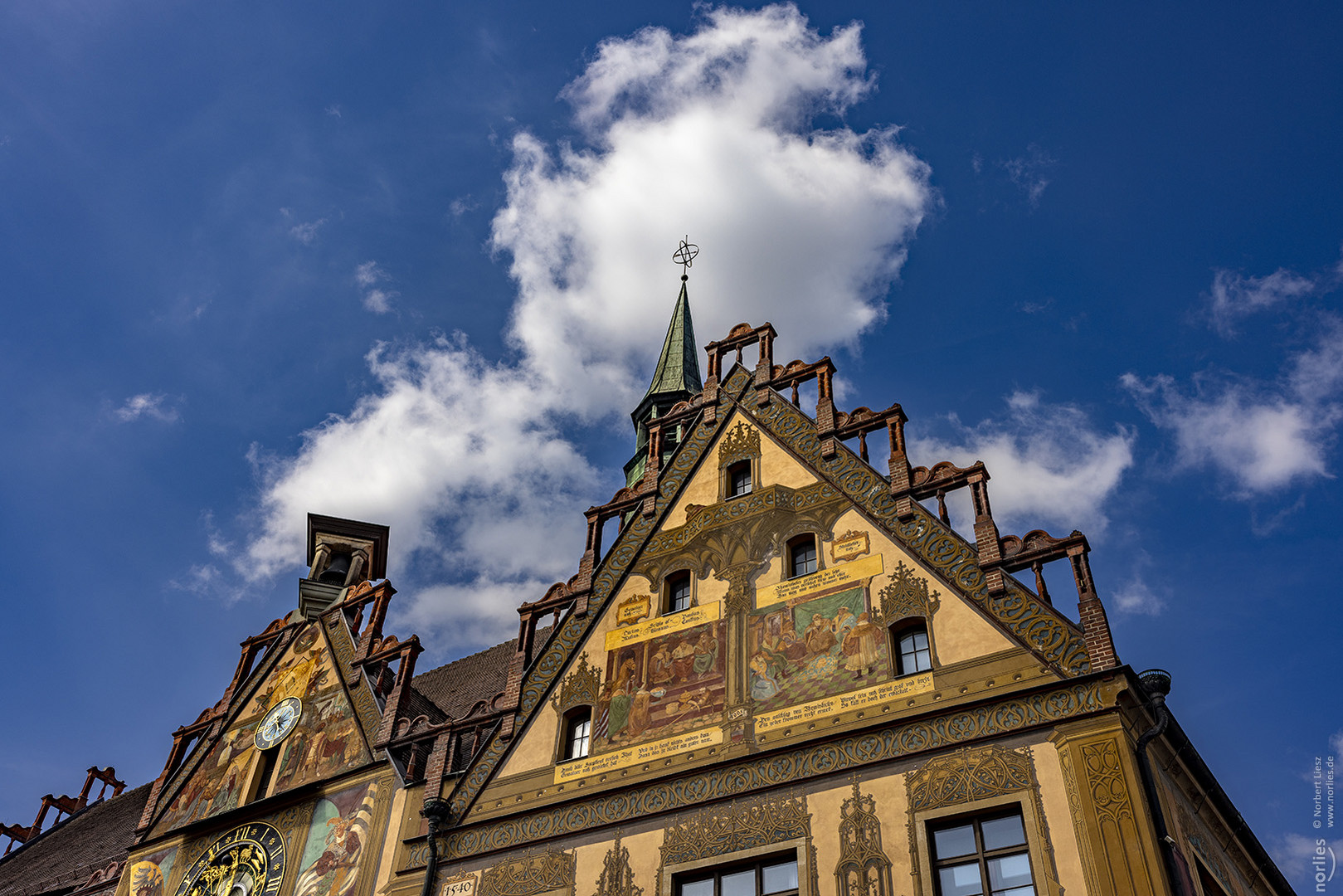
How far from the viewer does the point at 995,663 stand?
35.2 feet

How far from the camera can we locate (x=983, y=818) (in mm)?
9875

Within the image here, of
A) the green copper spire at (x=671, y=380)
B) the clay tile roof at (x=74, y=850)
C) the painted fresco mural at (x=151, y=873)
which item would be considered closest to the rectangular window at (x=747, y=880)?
the painted fresco mural at (x=151, y=873)

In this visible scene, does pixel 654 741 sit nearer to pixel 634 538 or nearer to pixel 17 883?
pixel 634 538

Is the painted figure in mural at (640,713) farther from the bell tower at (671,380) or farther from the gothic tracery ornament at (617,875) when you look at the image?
the bell tower at (671,380)

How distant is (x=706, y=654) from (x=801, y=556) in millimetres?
1469

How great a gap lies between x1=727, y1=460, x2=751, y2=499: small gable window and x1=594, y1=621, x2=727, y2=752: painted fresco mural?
1.91 meters

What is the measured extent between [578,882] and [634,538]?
4216mm

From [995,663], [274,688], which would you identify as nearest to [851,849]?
[995,663]

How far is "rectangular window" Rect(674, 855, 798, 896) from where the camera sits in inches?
411

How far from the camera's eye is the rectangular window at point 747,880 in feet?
34.3

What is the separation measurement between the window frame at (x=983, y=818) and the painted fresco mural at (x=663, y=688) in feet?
8.53

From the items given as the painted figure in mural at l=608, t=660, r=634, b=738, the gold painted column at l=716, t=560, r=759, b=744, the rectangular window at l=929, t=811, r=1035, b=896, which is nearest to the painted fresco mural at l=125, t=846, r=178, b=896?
the painted figure in mural at l=608, t=660, r=634, b=738

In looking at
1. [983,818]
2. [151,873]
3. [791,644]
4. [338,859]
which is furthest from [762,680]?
[151,873]

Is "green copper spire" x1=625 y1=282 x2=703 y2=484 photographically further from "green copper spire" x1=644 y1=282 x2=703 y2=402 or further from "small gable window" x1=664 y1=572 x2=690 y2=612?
"small gable window" x1=664 y1=572 x2=690 y2=612
